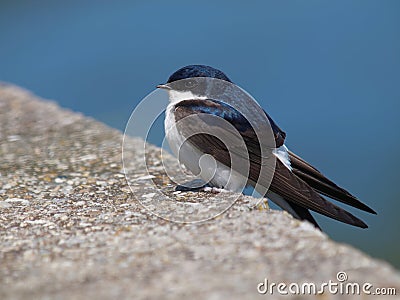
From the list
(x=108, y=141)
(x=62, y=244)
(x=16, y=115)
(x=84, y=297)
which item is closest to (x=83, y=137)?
(x=108, y=141)

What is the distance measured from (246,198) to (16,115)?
323 cm

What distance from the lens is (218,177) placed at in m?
3.74

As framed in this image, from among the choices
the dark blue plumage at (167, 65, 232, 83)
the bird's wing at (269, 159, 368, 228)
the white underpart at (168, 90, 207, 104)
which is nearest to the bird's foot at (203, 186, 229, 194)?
the bird's wing at (269, 159, 368, 228)

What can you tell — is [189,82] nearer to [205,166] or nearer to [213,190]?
[205,166]

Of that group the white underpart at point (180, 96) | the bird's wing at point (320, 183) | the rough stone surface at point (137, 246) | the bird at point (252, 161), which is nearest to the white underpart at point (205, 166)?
the bird at point (252, 161)

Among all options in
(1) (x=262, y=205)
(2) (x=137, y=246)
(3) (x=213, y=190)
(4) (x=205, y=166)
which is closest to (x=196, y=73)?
(4) (x=205, y=166)

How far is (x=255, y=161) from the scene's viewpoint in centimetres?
371

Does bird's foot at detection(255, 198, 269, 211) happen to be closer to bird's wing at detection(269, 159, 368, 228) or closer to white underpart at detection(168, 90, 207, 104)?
bird's wing at detection(269, 159, 368, 228)

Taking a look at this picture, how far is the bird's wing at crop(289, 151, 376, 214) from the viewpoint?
374cm

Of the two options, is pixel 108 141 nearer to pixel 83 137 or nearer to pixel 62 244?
pixel 83 137

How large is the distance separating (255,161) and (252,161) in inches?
0.7

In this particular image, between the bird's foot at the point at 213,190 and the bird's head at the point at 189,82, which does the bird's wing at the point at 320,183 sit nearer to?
the bird's foot at the point at 213,190

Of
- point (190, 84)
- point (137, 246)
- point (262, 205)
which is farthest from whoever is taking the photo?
point (190, 84)

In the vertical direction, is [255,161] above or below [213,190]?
above
